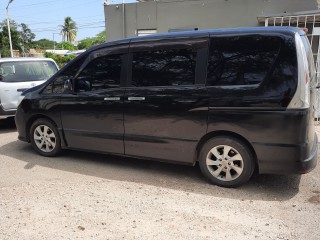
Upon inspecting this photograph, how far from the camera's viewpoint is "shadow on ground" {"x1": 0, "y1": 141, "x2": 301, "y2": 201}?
156 inches

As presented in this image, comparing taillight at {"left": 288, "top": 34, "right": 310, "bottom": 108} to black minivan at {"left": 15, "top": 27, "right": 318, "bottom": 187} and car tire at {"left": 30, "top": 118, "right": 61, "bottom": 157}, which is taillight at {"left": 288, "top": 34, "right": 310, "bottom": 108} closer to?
black minivan at {"left": 15, "top": 27, "right": 318, "bottom": 187}

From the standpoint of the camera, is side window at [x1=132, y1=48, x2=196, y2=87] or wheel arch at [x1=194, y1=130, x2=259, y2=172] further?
side window at [x1=132, y1=48, x2=196, y2=87]

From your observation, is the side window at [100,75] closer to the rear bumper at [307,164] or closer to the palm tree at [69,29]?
the rear bumper at [307,164]

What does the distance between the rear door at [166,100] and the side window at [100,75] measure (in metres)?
0.26

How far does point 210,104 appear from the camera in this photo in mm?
3924

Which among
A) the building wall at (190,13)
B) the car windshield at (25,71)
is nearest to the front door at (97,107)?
the car windshield at (25,71)

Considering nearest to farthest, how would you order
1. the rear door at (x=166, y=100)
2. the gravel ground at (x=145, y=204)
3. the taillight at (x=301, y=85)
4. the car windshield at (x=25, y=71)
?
the gravel ground at (x=145, y=204) < the taillight at (x=301, y=85) < the rear door at (x=166, y=100) < the car windshield at (x=25, y=71)

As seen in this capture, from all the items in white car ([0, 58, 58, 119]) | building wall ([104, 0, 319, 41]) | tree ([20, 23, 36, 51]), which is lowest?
white car ([0, 58, 58, 119])

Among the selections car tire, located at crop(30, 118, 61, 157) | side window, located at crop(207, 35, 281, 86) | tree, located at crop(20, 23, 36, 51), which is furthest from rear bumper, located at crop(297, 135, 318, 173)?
tree, located at crop(20, 23, 36, 51)

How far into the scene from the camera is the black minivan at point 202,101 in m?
3.61

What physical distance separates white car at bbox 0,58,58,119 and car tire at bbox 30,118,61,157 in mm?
2329

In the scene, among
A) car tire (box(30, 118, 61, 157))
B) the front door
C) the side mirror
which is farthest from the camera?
car tire (box(30, 118, 61, 157))

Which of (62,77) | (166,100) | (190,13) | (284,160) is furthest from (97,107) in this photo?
(190,13)

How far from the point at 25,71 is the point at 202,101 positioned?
218 inches
